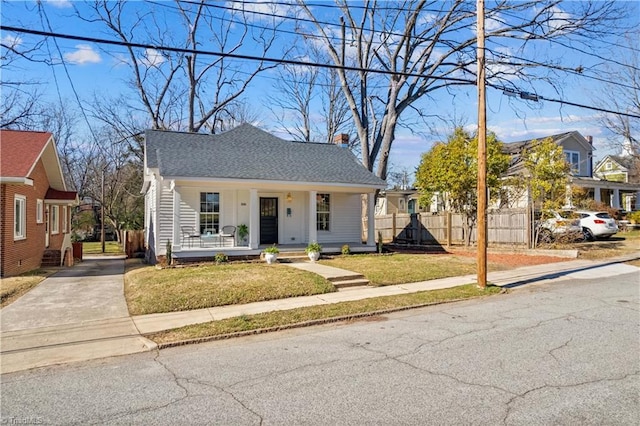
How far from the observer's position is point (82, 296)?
10477mm

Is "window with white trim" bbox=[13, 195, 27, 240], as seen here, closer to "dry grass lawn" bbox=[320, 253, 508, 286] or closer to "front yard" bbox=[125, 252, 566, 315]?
"front yard" bbox=[125, 252, 566, 315]

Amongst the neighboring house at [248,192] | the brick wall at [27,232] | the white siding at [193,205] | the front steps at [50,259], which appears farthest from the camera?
the front steps at [50,259]

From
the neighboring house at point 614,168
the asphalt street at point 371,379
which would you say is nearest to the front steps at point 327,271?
the asphalt street at point 371,379

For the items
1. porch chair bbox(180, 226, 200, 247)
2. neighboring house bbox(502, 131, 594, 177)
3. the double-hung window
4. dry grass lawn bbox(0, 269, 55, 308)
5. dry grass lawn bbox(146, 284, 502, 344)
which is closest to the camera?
dry grass lawn bbox(146, 284, 502, 344)

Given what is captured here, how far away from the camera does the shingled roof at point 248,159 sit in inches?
637

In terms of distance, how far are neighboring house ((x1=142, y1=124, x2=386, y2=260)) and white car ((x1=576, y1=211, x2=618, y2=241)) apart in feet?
35.9

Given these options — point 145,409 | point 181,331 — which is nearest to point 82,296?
point 181,331

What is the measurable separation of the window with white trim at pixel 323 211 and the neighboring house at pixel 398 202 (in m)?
18.8

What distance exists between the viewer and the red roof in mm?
13219

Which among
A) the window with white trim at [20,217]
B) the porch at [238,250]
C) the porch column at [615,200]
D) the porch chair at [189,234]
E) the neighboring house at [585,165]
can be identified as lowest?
the porch at [238,250]

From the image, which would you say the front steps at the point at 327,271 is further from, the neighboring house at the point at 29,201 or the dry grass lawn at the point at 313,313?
the neighboring house at the point at 29,201

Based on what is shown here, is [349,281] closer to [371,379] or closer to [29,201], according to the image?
[371,379]

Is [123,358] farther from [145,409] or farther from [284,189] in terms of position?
[284,189]

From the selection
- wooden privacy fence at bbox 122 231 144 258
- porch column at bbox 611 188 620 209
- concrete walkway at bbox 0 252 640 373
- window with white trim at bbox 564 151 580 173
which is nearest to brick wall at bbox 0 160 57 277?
concrete walkway at bbox 0 252 640 373
